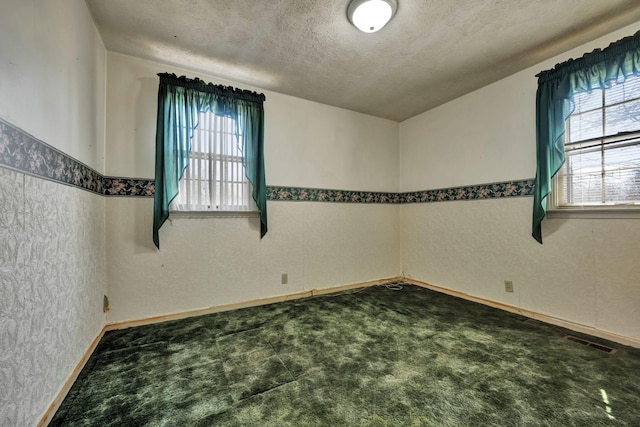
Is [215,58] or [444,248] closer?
[215,58]

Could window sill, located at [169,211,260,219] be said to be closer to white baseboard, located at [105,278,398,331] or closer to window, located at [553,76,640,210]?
white baseboard, located at [105,278,398,331]

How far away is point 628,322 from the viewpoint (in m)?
1.97

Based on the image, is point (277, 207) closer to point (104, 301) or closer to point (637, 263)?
point (104, 301)

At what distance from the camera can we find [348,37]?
206 cm

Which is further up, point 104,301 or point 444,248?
point 444,248

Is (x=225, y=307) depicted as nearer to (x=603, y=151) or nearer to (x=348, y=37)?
(x=348, y=37)

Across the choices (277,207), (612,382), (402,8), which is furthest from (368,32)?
(612,382)

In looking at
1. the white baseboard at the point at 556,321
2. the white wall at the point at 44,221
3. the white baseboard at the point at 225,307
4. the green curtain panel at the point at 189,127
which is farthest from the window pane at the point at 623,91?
the white wall at the point at 44,221

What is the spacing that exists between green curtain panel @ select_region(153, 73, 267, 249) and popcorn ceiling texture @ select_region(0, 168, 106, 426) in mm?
662

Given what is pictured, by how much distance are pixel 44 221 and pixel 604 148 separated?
3.93 meters

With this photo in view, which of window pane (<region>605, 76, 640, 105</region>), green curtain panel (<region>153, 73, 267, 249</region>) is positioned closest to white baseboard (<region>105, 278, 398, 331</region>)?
green curtain panel (<region>153, 73, 267, 249</region>)

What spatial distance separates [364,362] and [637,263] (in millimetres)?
2257

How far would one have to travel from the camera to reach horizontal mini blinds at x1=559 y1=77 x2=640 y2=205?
6.47 feet

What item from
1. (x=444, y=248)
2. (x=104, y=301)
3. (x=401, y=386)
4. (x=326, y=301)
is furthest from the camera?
(x=444, y=248)
